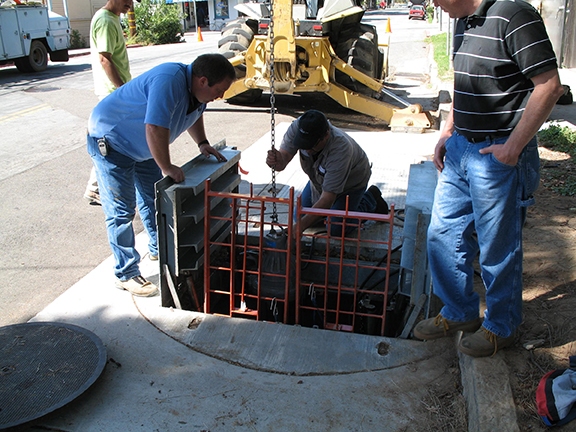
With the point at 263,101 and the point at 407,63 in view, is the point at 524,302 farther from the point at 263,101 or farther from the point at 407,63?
the point at 407,63

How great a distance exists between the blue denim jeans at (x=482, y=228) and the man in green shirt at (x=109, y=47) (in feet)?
10.9

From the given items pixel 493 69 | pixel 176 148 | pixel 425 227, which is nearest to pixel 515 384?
pixel 425 227

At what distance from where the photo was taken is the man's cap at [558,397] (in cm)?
226

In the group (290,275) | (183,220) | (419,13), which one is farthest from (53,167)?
(419,13)

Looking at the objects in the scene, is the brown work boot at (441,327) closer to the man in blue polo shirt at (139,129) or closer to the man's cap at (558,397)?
the man's cap at (558,397)

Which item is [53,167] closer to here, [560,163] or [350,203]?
[350,203]

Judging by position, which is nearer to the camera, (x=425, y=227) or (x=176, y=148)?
(x=425, y=227)

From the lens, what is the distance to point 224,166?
409 cm

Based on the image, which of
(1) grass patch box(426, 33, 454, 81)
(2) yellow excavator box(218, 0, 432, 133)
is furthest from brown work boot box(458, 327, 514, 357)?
(1) grass patch box(426, 33, 454, 81)

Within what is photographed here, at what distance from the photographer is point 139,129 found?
12.0 feet

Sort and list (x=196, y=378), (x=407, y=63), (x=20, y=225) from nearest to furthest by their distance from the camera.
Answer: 1. (x=196, y=378)
2. (x=20, y=225)
3. (x=407, y=63)

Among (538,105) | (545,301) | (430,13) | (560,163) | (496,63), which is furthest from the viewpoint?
(430,13)

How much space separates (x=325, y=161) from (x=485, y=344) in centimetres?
191

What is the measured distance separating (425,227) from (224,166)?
1514 mm
